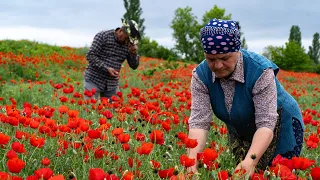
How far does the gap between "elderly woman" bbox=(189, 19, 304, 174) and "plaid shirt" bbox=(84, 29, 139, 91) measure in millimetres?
2831

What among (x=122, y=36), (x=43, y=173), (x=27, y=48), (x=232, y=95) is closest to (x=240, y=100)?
(x=232, y=95)

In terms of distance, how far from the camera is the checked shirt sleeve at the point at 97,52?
6.00 metres

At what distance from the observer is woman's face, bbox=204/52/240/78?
2674 mm

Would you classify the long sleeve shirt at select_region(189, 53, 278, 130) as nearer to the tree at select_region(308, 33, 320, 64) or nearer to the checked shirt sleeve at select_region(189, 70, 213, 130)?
the checked shirt sleeve at select_region(189, 70, 213, 130)

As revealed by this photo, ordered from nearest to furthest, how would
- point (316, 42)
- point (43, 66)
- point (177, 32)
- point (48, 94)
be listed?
1. point (48, 94)
2. point (43, 66)
3. point (177, 32)
4. point (316, 42)

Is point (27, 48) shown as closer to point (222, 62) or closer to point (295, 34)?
point (222, 62)

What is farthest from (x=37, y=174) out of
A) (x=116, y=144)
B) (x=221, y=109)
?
(x=221, y=109)

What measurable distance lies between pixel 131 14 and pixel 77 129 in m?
43.8

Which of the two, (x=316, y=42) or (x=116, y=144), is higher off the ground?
(x=316, y=42)

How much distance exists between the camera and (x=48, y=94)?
915 centimetres

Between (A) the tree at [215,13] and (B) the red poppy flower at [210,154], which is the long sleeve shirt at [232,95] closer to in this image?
(B) the red poppy flower at [210,154]

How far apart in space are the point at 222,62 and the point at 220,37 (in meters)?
0.16

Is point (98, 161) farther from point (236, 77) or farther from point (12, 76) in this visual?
point (12, 76)

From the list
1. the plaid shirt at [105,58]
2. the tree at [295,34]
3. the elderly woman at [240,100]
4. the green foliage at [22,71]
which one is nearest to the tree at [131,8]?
the tree at [295,34]
